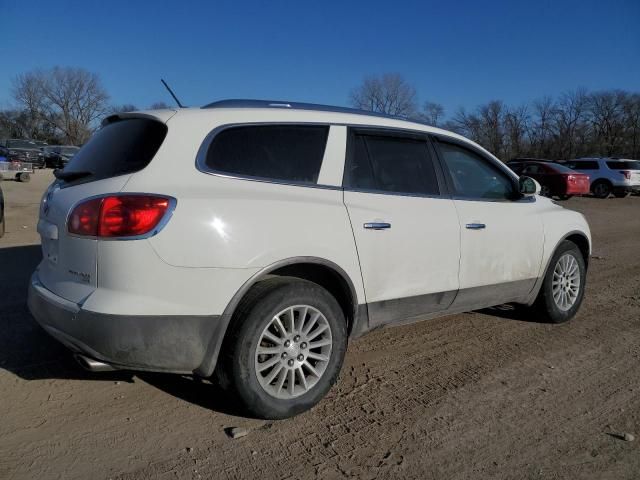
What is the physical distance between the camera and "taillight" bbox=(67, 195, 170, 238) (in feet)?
8.73

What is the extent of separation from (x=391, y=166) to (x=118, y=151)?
177 centimetres

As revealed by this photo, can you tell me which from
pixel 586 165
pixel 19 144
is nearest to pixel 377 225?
pixel 586 165

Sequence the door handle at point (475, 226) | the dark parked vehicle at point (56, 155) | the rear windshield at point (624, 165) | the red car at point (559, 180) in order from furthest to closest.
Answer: the dark parked vehicle at point (56, 155), the rear windshield at point (624, 165), the red car at point (559, 180), the door handle at point (475, 226)

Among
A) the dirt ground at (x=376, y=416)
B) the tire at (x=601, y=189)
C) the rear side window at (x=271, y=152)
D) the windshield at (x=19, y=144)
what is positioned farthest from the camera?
the windshield at (x=19, y=144)

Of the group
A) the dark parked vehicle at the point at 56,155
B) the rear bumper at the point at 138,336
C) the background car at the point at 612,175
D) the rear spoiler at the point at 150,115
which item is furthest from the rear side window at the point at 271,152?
the dark parked vehicle at the point at 56,155

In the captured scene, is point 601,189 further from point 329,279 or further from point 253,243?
point 253,243

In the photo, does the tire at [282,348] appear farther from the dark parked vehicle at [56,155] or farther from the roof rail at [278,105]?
the dark parked vehicle at [56,155]

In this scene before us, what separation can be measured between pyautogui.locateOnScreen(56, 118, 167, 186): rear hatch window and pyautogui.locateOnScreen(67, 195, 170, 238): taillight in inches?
8.6

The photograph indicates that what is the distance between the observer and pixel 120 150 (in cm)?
306

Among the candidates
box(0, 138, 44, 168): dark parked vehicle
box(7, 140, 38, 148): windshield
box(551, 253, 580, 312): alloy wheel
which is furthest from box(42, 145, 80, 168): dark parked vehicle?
box(551, 253, 580, 312): alloy wheel

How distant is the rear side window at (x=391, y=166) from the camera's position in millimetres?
3494

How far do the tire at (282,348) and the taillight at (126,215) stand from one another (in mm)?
668

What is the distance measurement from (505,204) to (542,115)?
241ft

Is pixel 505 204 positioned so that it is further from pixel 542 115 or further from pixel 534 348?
pixel 542 115
